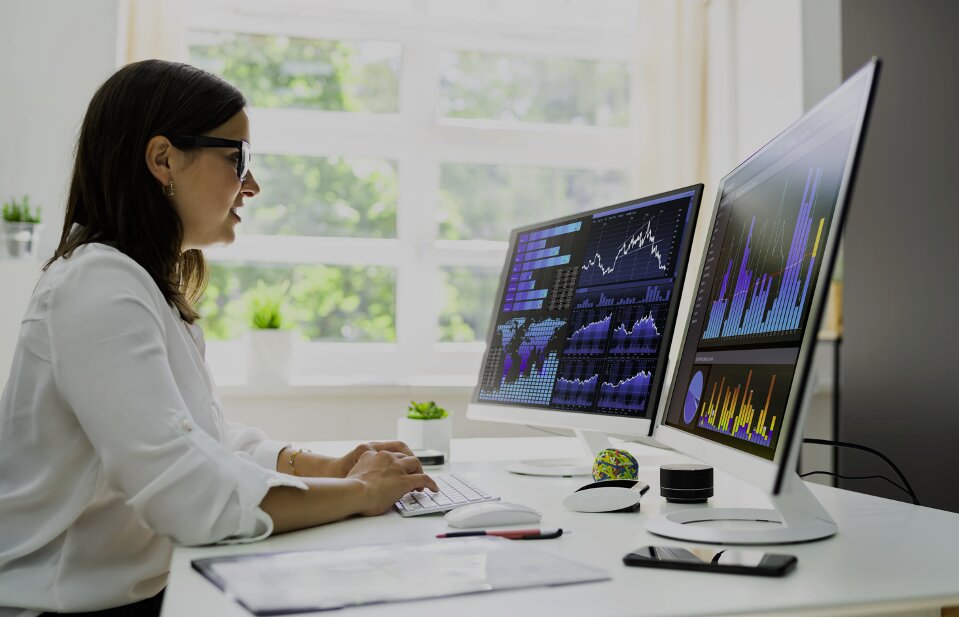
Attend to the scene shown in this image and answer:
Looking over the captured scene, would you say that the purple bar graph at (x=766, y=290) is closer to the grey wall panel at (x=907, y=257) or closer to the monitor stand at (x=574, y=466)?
the monitor stand at (x=574, y=466)

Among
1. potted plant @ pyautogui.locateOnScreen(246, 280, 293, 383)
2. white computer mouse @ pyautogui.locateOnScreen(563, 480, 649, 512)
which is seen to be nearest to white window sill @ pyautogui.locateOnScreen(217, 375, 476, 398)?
potted plant @ pyautogui.locateOnScreen(246, 280, 293, 383)

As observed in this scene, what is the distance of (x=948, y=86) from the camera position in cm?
181

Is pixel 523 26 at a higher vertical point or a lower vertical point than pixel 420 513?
higher

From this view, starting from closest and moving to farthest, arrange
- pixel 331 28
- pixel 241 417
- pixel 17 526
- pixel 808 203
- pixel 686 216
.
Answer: pixel 808 203 → pixel 17 526 → pixel 686 216 → pixel 241 417 → pixel 331 28

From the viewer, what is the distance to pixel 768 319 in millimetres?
981

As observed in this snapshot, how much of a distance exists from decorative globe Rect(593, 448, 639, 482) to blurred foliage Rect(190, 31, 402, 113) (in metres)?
2.42

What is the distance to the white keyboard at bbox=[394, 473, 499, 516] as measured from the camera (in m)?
1.21

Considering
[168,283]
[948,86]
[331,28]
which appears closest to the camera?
[168,283]

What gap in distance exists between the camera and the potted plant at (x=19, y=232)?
253 cm

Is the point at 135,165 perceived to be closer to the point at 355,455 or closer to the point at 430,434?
the point at 355,455

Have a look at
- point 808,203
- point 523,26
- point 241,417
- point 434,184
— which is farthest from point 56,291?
point 523,26

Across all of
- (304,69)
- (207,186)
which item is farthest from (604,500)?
(304,69)

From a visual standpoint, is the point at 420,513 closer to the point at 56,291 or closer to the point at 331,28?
the point at 56,291

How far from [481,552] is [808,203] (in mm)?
527
